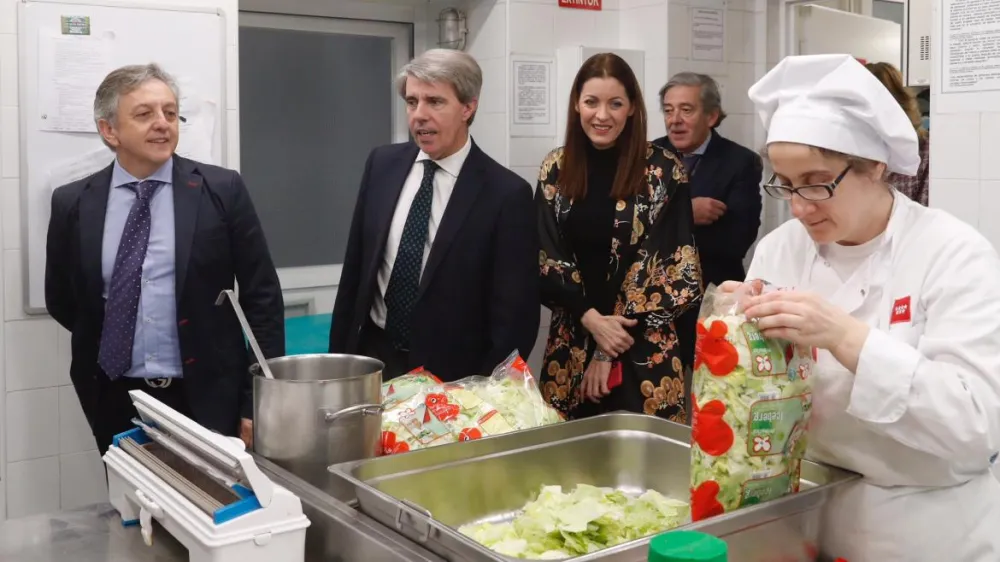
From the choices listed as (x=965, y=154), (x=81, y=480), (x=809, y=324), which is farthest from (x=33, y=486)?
(x=965, y=154)

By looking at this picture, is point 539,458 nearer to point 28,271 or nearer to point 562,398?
point 562,398

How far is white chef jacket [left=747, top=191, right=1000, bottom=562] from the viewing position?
57.1 inches

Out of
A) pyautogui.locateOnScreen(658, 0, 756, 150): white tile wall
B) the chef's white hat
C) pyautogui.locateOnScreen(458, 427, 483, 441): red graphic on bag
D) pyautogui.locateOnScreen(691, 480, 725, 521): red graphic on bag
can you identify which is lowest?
pyautogui.locateOnScreen(691, 480, 725, 521): red graphic on bag

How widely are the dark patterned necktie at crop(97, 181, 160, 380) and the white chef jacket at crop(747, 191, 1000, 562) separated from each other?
1.76 metres

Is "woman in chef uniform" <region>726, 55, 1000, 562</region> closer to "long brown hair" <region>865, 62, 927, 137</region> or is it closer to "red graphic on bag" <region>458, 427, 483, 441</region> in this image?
"red graphic on bag" <region>458, 427, 483, 441</region>

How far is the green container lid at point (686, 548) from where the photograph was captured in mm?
1128

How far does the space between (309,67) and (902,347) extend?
10.4 feet

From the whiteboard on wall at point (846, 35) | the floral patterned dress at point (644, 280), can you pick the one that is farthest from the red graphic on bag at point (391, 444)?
the whiteboard on wall at point (846, 35)

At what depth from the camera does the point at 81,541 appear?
1.61 meters

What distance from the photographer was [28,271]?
3072 mm

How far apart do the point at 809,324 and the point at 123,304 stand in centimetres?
184

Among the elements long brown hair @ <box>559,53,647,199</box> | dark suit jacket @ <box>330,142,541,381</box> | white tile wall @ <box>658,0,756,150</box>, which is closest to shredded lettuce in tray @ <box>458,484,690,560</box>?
dark suit jacket @ <box>330,142,541,381</box>

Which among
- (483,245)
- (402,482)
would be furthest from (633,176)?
(402,482)

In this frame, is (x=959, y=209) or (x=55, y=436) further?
(x=55, y=436)
